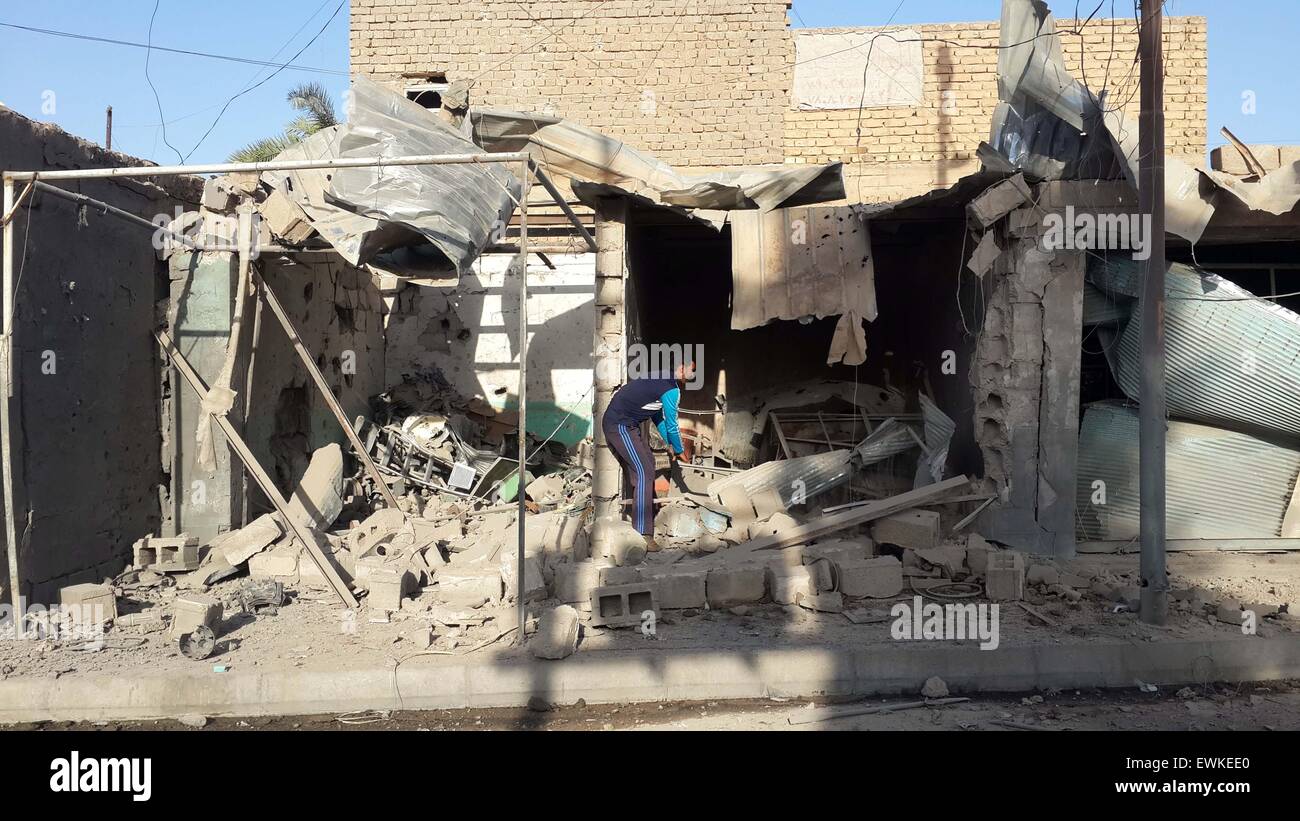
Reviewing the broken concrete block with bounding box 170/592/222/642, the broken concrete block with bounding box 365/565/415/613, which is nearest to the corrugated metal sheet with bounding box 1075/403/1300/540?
the broken concrete block with bounding box 365/565/415/613

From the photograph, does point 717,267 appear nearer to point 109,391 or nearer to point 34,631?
point 109,391

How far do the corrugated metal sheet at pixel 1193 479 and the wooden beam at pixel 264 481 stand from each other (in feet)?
22.4

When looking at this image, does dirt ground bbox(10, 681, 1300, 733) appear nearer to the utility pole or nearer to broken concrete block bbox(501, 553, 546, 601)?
the utility pole

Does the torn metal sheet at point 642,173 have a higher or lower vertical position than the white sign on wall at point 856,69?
lower

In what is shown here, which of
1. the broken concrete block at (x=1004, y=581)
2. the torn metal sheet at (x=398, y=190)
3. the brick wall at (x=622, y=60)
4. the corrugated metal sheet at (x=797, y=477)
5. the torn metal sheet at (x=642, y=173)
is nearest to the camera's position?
the torn metal sheet at (x=398, y=190)

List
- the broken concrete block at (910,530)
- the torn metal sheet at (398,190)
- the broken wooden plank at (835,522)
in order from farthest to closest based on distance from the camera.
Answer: the broken wooden plank at (835,522), the broken concrete block at (910,530), the torn metal sheet at (398,190)

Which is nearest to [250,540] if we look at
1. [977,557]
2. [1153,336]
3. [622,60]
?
[977,557]

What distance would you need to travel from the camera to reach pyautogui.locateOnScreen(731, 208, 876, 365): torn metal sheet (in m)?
8.44

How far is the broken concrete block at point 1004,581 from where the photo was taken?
6621 millimetres

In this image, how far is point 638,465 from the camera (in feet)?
25.7

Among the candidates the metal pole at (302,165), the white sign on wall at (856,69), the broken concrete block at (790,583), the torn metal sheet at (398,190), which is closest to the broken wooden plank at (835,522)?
the broken concrete block at (790,583)

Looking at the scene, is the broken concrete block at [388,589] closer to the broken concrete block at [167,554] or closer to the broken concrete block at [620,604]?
the broken concrete block at [620,604]

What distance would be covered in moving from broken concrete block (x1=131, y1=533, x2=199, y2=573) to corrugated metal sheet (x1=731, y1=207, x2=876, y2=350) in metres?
5.49

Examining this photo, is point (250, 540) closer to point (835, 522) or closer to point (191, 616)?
point (191, 616)
